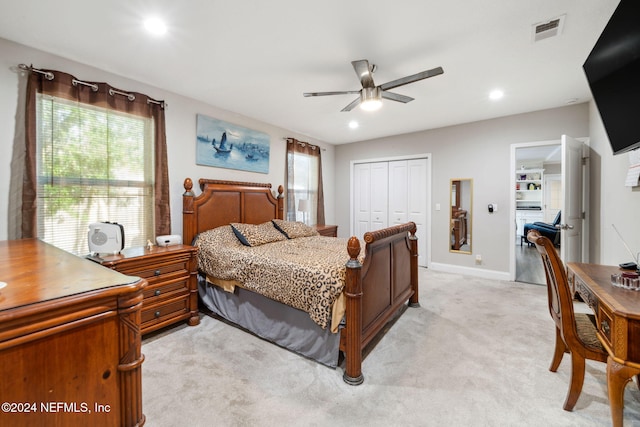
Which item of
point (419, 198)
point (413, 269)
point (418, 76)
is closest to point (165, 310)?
point (413, 269)

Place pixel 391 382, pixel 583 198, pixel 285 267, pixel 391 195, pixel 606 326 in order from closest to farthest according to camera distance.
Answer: pixel 606 326
pixel 391 382
pixel 285 267
pixel 583 198
pixel 391 195

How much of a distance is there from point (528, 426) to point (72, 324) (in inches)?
85.2

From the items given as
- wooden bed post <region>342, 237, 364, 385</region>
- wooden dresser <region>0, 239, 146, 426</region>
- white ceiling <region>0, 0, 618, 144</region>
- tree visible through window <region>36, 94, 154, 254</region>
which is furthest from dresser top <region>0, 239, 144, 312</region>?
white ceiling <region>0, 0, 618, 144</region>

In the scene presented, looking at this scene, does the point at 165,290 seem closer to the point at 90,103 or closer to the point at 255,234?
the point at 255,234

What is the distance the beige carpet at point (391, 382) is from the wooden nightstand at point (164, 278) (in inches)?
6.4

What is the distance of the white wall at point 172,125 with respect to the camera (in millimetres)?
2143

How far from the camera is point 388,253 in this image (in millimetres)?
2500

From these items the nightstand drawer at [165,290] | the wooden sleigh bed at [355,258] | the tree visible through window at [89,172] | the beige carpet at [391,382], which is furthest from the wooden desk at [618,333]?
the tree visible through window at [89,172]

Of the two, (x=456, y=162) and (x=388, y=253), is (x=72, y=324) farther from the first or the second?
(x=456, y=162)

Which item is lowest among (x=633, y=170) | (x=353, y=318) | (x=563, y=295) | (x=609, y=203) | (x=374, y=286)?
(x=353, y=318)

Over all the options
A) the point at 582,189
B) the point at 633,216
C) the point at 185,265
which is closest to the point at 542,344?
the point at 633,216

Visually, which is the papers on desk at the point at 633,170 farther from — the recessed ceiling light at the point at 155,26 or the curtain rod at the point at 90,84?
the curtain rod at the point at 90,84

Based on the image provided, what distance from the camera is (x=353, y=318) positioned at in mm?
1883

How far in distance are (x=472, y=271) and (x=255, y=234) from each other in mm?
3564
